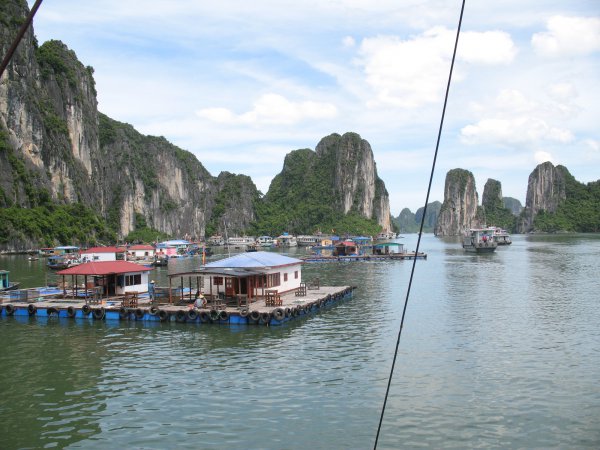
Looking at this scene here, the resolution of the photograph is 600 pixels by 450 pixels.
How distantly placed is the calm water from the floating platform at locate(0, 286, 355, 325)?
0.84 metres

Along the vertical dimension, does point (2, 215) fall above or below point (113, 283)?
above

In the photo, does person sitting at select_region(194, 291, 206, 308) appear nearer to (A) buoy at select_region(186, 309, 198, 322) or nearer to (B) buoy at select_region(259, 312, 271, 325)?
(A) buoy at select_region(186, 309, 198, 322)

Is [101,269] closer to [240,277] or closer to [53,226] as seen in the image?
[240,277]

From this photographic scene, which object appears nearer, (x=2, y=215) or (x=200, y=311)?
(x=200, y=311)

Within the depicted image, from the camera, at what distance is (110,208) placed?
171625 millimetres

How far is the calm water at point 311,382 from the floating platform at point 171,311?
2.76 feet

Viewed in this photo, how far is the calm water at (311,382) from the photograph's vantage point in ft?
53.8

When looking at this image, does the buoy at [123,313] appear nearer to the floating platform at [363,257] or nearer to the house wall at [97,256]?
Result: the house wall at [97,256]

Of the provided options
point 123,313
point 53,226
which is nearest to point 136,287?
point 123,313

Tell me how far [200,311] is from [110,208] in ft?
487

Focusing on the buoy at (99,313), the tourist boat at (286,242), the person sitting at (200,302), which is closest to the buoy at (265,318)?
the person sitting at (200,302)

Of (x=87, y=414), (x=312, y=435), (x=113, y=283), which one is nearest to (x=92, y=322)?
(x=113, y=283)

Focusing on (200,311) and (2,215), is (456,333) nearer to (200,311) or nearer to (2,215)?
(200,311)

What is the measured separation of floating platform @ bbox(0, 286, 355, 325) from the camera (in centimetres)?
3209
